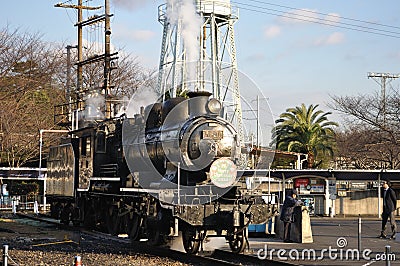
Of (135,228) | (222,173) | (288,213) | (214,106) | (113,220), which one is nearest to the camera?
(222,173)

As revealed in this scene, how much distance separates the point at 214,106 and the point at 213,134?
823mm

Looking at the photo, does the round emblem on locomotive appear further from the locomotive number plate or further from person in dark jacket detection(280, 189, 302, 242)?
person in dark jacket detection(280, 189, 302, 242)

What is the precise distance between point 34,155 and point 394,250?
30839mm

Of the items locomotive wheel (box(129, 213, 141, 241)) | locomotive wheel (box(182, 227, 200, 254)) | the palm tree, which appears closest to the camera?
locomotive wheel (box(182, 227, 200, 254))

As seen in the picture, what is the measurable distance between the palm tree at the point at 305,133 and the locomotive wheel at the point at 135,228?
89.6ft

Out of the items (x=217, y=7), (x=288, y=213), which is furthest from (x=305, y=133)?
(x=288, y=213)

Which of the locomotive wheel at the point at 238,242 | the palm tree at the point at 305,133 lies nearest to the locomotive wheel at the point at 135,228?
the locomotive wheel at the point at 238,242

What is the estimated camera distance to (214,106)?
15781mm

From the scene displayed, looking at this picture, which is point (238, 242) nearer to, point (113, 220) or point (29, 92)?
point (113, 220)

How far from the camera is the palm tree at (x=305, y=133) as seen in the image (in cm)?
4481

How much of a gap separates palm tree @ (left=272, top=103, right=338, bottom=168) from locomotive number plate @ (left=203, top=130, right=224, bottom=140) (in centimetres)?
2911

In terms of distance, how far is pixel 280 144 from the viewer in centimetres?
4516

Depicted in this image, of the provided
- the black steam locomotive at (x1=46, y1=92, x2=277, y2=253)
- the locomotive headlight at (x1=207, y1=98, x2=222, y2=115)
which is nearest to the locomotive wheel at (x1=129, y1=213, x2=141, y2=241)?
the black steam locomotive at (x1=46, y1=92, x2=277, y2=253)

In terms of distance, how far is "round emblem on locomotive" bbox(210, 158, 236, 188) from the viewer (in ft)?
49.5
